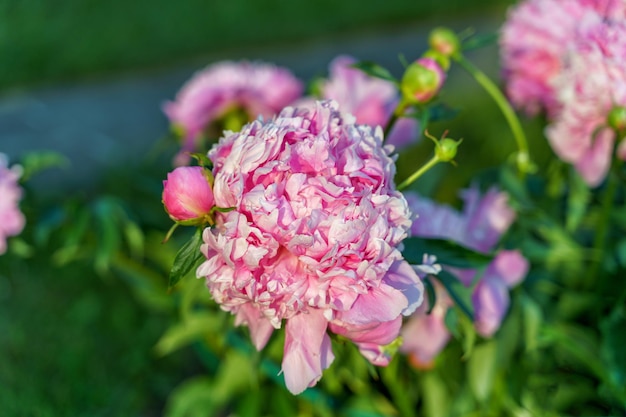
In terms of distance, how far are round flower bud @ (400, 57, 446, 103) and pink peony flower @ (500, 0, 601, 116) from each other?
0.21 metres

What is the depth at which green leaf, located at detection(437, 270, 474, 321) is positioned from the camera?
788 millimetres

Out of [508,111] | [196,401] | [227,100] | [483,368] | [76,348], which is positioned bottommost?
[76,348]

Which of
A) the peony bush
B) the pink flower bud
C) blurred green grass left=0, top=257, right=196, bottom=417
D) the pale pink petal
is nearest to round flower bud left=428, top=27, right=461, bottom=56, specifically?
the peony bush

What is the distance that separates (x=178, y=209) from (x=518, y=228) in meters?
0.50

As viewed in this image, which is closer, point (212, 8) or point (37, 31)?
point (37, 31)

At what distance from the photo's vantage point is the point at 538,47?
3.20 ft

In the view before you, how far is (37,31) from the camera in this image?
132 inches

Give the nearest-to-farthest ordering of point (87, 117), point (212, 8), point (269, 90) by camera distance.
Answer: point (269, 90)
point (87, 117)
point (212, 8)

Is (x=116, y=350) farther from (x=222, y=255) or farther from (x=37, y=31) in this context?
(x=37, y=31)

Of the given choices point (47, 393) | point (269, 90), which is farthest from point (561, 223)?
point (47, 393)

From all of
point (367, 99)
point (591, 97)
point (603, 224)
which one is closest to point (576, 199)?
point (603, 224)

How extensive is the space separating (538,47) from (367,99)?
22 centimetres

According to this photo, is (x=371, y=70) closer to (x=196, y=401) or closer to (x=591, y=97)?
(x=591, y=97)

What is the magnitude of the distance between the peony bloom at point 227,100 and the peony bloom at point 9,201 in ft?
0.82
